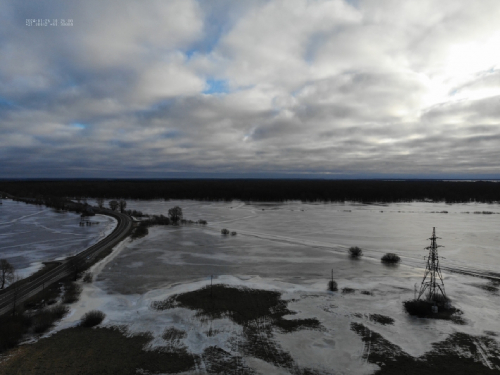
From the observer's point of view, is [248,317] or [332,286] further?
[332,286]

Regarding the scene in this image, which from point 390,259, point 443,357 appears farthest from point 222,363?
point 390,259

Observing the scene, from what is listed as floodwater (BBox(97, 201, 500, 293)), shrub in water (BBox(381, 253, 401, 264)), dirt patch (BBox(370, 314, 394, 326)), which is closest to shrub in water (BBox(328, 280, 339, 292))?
floodwater (BBox(97, 201, 500, 293))

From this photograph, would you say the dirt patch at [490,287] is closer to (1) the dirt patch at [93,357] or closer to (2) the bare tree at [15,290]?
(1) the dirt patch at [93,357]

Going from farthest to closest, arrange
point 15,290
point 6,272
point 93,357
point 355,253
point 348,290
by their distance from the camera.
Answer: point 355,253, point 6,272, point 348,290, point 15,290, point 93,357

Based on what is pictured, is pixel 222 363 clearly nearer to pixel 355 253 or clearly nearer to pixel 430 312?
pixel 430 312

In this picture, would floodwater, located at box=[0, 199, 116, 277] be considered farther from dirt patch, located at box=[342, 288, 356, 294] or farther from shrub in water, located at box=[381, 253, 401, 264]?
shrub in water, located at box=[381, 253, 401, 264]

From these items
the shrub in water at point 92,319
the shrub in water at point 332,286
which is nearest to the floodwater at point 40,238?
the shrub in water at point 92,319
